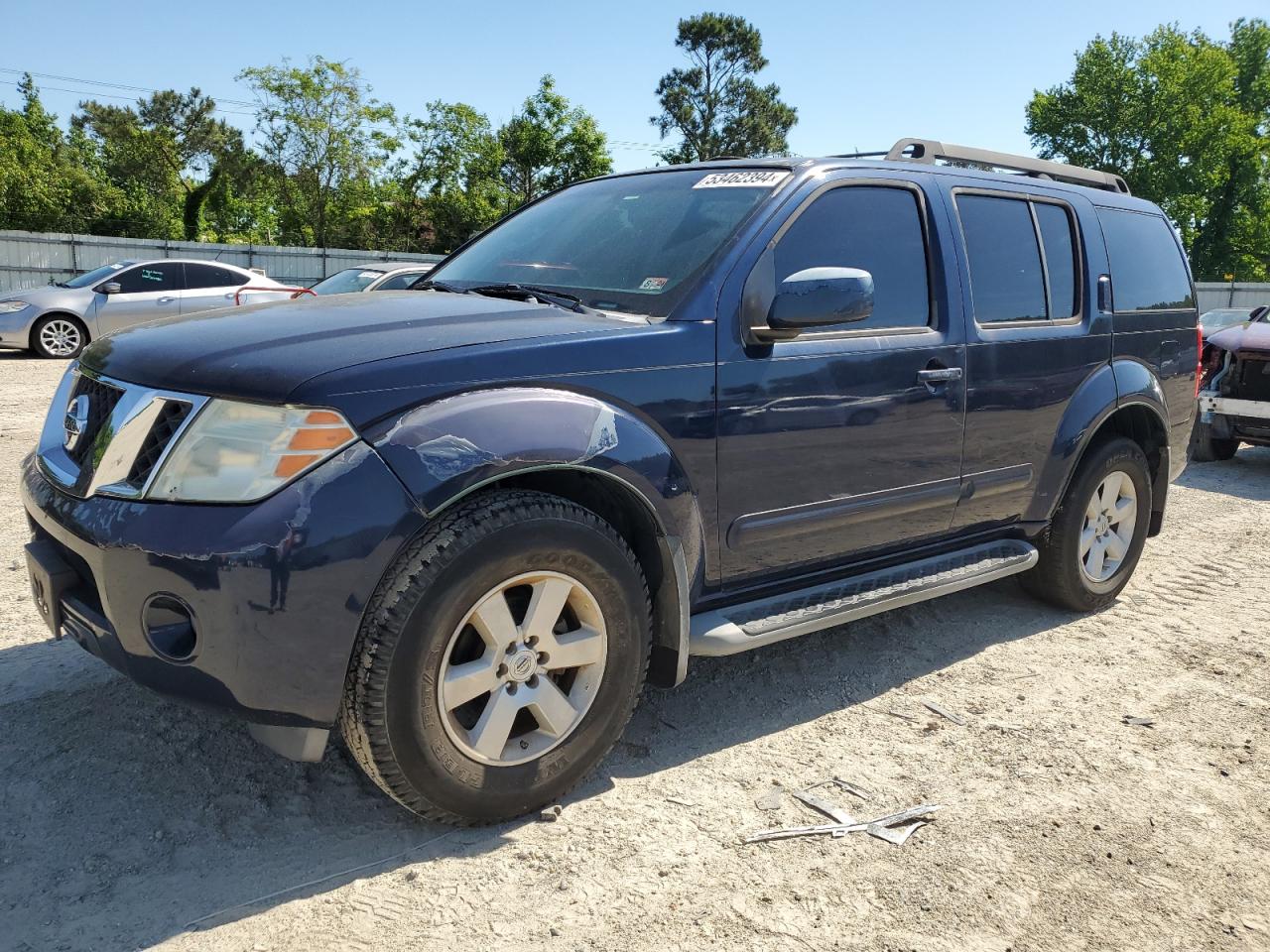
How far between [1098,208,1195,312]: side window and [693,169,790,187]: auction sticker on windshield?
6.62ft

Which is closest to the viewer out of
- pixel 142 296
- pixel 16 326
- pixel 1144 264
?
pixel 1144 264

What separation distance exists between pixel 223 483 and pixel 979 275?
2.91 metres

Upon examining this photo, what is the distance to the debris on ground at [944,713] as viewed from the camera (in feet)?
11.4

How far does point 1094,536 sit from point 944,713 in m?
1.62

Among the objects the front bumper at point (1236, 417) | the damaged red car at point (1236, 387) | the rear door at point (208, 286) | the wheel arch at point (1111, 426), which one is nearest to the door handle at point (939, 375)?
the wheel arch at point (1111, 426)

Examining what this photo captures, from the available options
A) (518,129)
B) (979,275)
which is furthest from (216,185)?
(979,275)

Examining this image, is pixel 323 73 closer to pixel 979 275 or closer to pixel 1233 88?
pixel 979 275

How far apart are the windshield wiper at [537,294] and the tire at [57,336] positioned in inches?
503

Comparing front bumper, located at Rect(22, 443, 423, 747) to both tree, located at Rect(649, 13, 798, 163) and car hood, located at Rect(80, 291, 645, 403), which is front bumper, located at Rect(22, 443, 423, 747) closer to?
car hood, located at Rect(80, 291, 645, 403)

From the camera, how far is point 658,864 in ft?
8.37

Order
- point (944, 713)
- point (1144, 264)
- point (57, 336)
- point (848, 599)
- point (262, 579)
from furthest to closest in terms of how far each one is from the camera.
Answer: point (57, 336), point (1144, 264), point (944, 713), point (848, 599), point (262, 579)

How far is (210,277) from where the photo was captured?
596 inches

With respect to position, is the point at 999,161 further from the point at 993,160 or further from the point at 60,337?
the point at 60,337

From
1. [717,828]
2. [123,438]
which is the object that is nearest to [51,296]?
[123,438]
